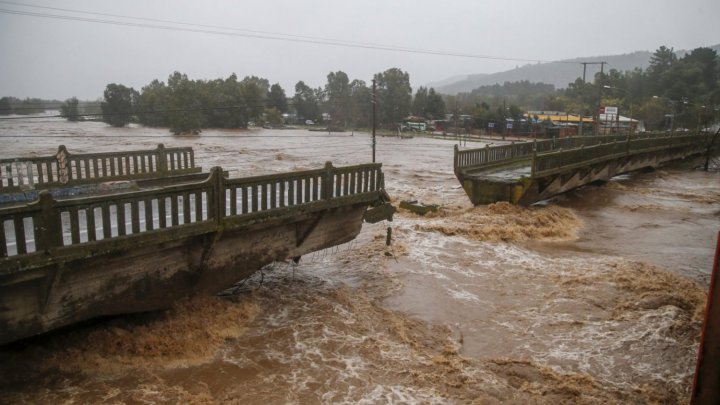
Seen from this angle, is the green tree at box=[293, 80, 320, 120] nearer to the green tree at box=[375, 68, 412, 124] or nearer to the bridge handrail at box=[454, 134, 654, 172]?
the green tree at box=[375, 68, 412, 124]

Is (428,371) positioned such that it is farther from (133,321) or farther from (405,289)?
(133,321)

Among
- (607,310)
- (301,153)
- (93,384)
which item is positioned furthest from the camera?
(301,153)

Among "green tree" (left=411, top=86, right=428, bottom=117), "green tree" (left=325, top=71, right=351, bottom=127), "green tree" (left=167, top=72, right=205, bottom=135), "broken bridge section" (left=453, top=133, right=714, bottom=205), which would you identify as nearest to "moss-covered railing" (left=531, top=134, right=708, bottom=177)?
"broken bridge section" (left=453, top=133, right=714, bottom=205)

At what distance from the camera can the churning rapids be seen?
20.5ft

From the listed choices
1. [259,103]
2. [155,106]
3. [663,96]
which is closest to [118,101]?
[155,106]

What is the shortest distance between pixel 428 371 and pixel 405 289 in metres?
3.26

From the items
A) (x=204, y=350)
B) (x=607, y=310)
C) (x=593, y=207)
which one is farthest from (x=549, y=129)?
(x=204, y=350)

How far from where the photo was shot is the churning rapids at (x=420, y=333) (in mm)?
6262

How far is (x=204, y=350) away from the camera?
23.2ft

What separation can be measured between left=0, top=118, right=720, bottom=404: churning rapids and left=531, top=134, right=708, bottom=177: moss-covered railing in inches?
127

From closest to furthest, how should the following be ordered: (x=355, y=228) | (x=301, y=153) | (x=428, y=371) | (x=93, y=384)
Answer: (x=93, y=384), (x=428, y=371), (x=355, y=228), (x=301, y=153)

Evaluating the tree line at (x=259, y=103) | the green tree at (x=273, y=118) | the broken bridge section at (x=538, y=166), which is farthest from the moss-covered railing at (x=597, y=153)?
the green tree at (x=273, y=118)

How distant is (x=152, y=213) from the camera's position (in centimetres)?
Answer: 727

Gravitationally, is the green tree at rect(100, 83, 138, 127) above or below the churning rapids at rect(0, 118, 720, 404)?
above
